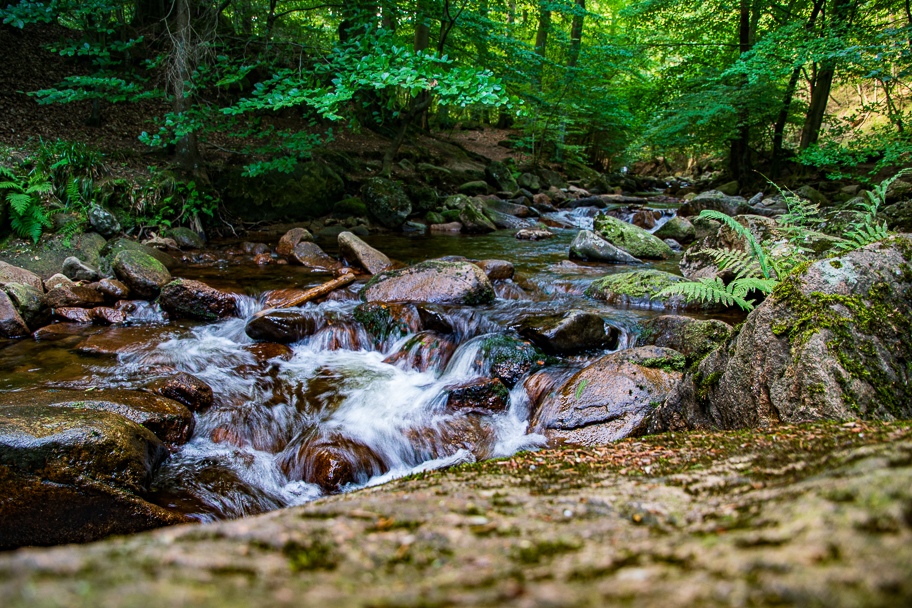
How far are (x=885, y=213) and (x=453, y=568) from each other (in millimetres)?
10257

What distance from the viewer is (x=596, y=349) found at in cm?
531

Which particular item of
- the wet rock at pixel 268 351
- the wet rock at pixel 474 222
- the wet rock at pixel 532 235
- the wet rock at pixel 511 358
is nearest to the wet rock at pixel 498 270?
the wet rock at pixel 511 358

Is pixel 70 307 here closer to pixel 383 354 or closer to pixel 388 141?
pixel 383 354

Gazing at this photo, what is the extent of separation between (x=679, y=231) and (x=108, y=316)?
36.8 feet

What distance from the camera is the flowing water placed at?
368cm

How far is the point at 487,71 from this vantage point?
6.89 meters

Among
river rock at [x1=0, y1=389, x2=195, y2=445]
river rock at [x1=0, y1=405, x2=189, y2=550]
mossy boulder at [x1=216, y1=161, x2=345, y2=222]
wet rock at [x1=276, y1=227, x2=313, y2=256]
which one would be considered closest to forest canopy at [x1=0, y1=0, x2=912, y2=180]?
mossy boulder at [x1=216, y1=161, x2=345, y2=222]

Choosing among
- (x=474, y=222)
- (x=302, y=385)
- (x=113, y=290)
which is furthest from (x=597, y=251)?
(x=113, y=290)

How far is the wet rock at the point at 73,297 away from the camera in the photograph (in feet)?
20.4

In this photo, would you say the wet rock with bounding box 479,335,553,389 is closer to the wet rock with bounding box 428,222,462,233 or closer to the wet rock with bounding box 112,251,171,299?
the wet rock with bounding box 112,251,171,299

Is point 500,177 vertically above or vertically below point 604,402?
above

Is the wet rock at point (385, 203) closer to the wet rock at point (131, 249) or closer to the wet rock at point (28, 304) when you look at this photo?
the wet rock at point (131, 249)

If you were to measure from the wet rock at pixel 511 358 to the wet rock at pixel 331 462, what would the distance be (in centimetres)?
166

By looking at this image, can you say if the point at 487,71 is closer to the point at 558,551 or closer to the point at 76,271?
the point at 76,271
